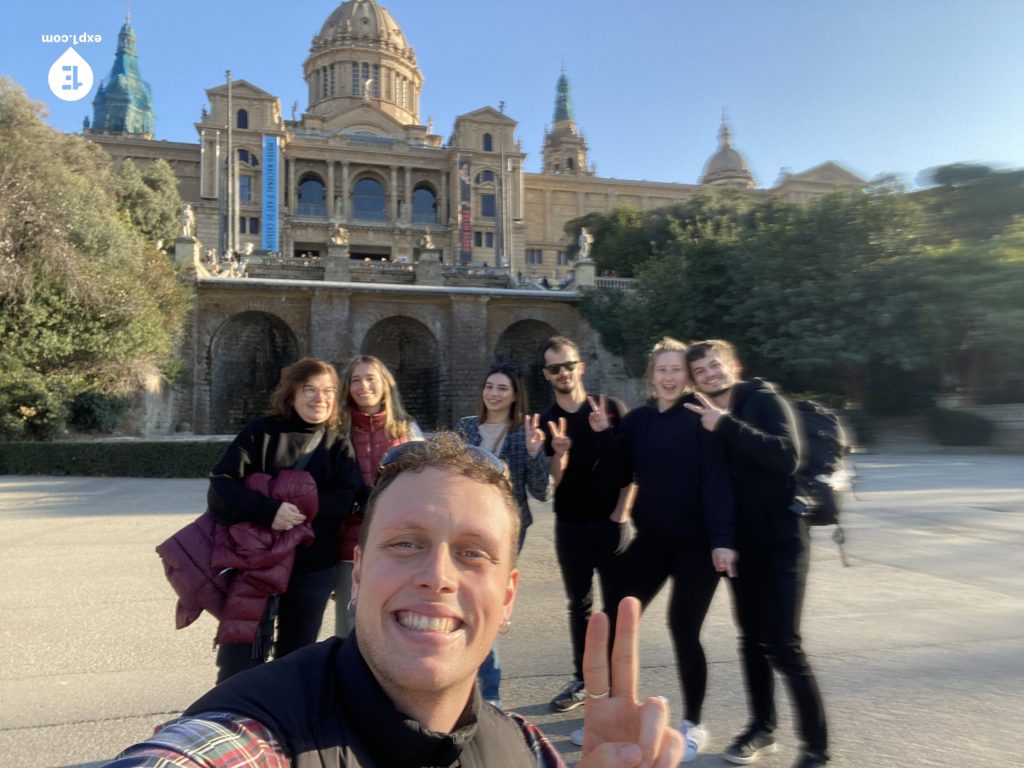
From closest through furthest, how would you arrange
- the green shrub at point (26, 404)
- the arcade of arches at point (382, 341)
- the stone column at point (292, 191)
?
the green shrub at point (26, 404)
the arcade of arches at point (382, 341)
the stone column at point (292, 191)

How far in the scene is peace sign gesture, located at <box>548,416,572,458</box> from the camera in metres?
3.45

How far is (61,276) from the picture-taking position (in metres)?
18.0

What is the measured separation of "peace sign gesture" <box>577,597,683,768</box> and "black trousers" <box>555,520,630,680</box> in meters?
2.28

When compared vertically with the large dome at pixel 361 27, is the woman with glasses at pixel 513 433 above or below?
below

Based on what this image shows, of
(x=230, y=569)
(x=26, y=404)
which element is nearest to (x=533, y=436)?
(x=230, y=569)

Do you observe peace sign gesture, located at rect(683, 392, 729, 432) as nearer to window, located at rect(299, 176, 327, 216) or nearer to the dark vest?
the dark vest

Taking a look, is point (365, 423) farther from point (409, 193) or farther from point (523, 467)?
point (409, 193)

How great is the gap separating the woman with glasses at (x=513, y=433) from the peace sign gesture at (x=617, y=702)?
216 centimetres

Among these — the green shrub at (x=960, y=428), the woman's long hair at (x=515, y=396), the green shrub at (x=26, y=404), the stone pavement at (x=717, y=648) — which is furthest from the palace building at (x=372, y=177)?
the woman's long hair at (x=515, y=396)

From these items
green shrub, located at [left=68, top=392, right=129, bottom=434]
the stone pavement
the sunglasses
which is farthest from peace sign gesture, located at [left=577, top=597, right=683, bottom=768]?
green shrub, located at [left=68, top=392, right=129, bottom=434]

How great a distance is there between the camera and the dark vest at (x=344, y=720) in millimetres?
1071

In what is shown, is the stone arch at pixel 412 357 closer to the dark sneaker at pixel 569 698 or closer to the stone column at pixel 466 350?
the stone column at pixel 466 350

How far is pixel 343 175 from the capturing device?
54.2 metres

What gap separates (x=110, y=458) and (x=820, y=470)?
15709 millimetres
